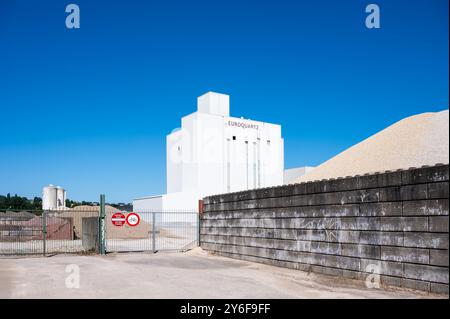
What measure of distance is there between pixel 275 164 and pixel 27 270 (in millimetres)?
46436

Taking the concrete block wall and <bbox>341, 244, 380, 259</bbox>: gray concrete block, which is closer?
the concrete block wall

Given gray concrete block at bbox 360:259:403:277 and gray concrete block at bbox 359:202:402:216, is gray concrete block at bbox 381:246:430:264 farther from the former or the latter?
gray concrete block at bbox 359:202:402:216

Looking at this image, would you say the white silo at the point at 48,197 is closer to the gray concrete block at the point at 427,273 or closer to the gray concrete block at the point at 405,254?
the gray concrete block at the point at 405,254

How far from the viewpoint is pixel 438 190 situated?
9742 mm

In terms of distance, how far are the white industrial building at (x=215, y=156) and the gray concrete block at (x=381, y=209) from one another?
38.7m

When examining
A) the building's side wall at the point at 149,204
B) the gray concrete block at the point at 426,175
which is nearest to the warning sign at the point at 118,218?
the gray concrete block at the point at 426,175

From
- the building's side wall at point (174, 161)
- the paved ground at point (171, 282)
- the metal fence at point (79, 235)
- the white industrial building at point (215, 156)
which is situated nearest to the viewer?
the paved ground at point (171, 282)

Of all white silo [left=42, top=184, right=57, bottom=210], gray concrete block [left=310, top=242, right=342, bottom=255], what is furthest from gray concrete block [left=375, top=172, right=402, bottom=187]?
white silo [left=42, top=184, right=57, bottom=210]

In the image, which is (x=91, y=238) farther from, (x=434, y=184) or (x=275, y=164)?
(x=275, y=164)

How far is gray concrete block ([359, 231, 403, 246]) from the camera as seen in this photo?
10719mm

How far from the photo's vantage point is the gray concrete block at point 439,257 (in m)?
9.45

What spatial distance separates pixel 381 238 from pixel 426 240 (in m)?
1.43

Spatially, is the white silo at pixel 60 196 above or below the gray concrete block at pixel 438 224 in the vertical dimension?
below

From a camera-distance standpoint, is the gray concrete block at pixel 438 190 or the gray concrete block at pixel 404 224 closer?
the gray concrete block at pixel 438 190
